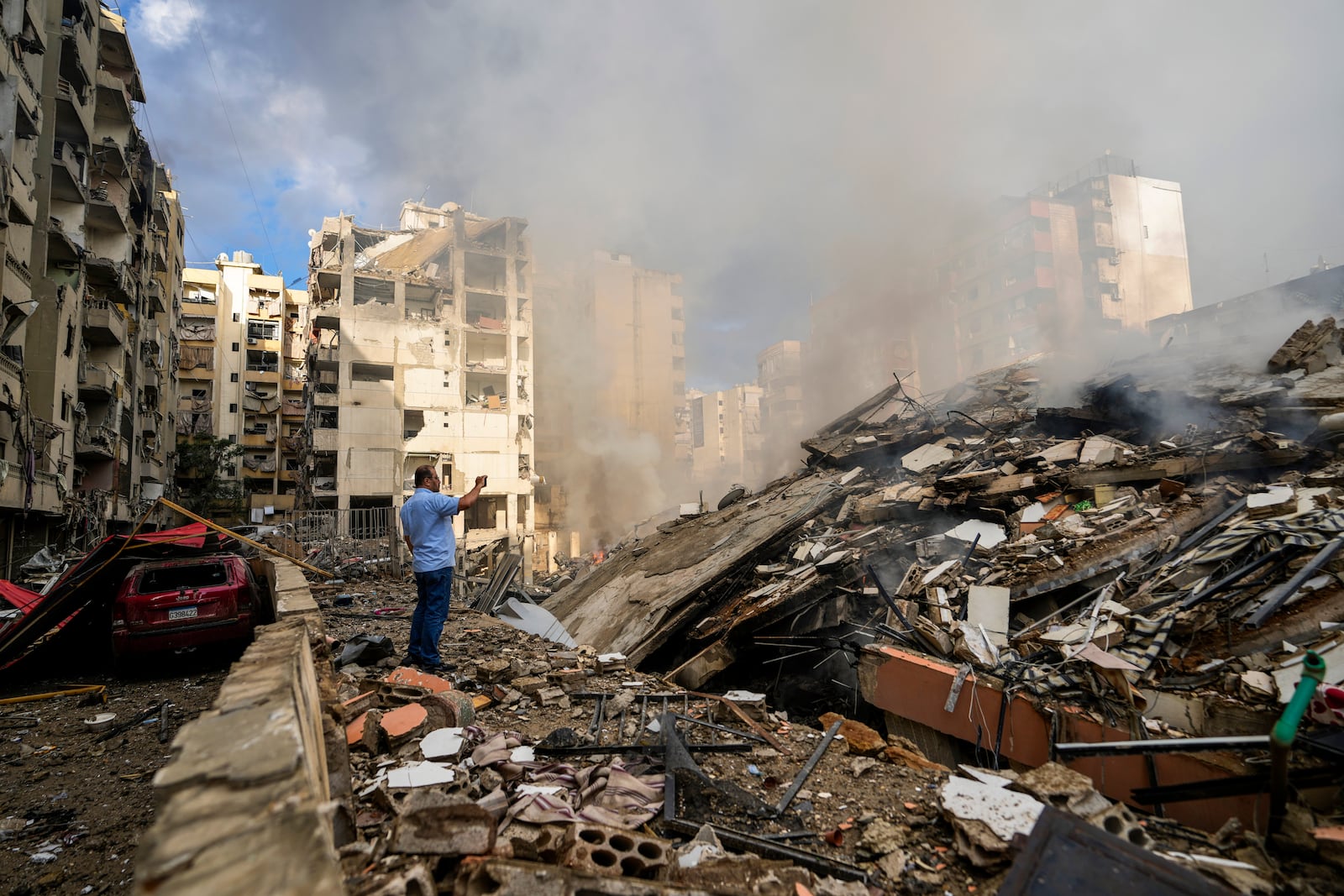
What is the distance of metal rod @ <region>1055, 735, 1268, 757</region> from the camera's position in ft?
10.0

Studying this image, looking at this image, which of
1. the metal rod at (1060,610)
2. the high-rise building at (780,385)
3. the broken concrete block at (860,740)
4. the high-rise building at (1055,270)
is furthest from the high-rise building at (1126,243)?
the broken concrete block at (860,740)

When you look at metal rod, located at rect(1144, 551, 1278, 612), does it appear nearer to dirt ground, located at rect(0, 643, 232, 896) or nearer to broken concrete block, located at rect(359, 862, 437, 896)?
broken concrete block, located at rect(359, 862, 437, 896)

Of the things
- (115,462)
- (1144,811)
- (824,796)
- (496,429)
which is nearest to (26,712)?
(824,796)

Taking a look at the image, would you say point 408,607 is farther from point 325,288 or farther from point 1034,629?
point 325,288

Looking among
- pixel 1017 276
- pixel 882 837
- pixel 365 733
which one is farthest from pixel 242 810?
pixel 1017 276

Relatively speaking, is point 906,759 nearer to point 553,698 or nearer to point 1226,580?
point 553,698

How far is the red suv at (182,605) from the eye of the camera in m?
5.92

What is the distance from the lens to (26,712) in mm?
5211

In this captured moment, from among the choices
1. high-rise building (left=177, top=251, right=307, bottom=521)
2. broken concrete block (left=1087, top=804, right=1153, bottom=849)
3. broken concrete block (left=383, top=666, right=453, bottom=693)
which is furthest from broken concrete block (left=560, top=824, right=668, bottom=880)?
high-rise building (left=177, top=251, right=307, bottom=521)

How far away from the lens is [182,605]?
6.09 metres

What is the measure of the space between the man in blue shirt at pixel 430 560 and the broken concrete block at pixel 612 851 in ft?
9.62

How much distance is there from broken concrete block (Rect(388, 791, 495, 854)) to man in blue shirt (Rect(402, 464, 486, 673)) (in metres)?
2.81

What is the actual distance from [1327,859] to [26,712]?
837 cm

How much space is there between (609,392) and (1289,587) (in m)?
43.1
